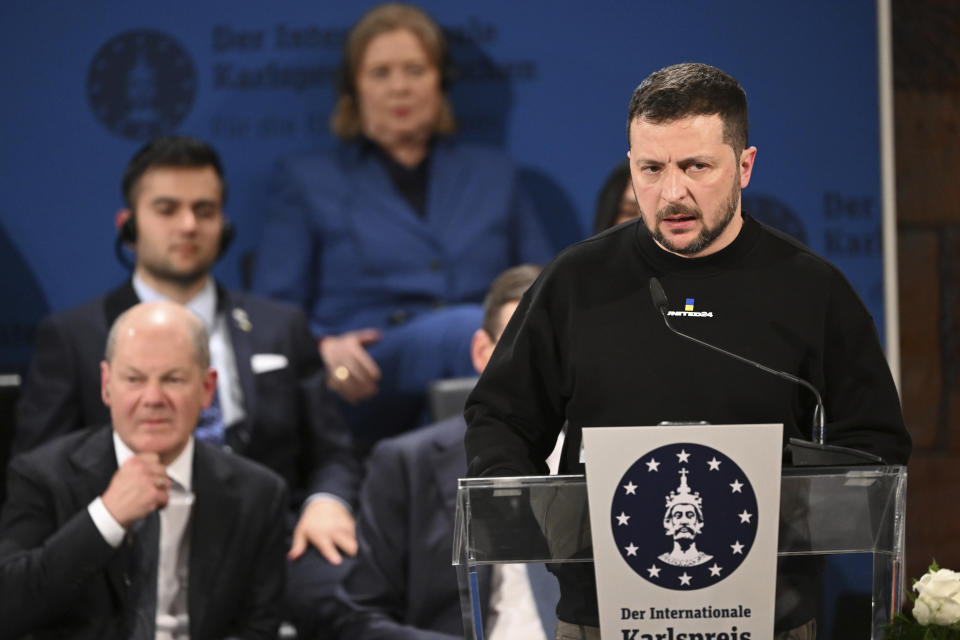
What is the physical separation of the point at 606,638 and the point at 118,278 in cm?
289

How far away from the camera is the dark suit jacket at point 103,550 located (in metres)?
2.30

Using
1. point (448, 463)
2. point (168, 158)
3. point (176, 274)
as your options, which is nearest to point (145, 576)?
point (448, 463)

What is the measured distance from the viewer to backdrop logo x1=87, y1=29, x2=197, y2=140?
12.8ft

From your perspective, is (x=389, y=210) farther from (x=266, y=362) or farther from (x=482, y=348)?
(x=482, y=348)

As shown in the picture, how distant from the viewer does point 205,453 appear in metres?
2.55

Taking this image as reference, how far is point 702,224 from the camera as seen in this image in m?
1.44

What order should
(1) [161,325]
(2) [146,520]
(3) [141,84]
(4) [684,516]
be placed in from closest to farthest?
(4) [684,516]
(2) [146,520]
(1) [161,325]
(3) [141,84]

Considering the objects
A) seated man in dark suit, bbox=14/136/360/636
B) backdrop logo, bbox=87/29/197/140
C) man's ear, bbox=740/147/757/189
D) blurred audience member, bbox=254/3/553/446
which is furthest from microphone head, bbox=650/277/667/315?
backdrop logo, bbox=87/29/197/140

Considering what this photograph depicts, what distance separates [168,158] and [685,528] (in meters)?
2.25

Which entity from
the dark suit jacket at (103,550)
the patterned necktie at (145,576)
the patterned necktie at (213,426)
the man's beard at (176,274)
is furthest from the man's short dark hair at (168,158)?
the patterned necktie at (145,576)

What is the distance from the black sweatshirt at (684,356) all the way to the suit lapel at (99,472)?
44.7 inches

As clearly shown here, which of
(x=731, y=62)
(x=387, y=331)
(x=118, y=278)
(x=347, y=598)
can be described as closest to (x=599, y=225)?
(x=387, y=331)

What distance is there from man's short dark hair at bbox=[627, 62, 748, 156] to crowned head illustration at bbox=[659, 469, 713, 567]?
408 mm

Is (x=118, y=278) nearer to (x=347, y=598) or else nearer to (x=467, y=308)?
(x=467, y=308)
